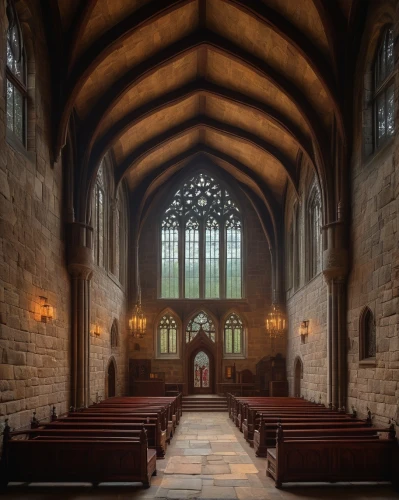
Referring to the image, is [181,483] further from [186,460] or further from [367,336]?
[367,336]

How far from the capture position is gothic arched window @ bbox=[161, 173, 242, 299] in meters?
29.7

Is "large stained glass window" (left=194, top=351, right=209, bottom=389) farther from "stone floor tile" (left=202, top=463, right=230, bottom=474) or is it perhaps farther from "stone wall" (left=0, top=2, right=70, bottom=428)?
"stone floor tile" (left=202, top=463, right=230, bottom=474)

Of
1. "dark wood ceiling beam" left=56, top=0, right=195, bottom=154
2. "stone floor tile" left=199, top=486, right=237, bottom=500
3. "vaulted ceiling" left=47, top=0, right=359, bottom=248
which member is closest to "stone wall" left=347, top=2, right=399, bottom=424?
"vaulted ceiling" left=47, top=0, right=359, bottom=248

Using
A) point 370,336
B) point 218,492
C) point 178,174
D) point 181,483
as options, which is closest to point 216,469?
point 181,483

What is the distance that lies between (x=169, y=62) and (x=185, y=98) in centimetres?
298

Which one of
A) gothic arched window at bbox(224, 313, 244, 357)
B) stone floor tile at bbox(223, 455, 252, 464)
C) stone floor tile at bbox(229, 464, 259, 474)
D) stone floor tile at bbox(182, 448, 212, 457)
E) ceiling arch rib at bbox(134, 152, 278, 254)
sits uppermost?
ceiling arch rib at bbox(134, 152, 278, 254)

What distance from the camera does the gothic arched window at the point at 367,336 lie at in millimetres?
14430

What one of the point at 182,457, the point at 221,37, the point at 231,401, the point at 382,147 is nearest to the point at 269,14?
the point at 221,37

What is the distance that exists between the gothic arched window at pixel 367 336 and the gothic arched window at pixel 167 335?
15.2 m

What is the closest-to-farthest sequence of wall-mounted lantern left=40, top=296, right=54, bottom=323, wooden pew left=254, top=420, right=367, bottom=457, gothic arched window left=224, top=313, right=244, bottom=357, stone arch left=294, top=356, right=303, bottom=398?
1. wooden pew left=254, top=420, right=367, bottom=457
2. wall-mounted lantern left=40, top=296, right=54, bottom=323
3. stone arch left=294, top=356, right=303, bottom=398
4. gothic arched window left=224, top=313, right=244, bottom=357

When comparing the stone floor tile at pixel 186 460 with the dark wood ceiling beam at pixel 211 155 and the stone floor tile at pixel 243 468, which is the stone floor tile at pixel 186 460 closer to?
the stone floor tile at pixel 243 468

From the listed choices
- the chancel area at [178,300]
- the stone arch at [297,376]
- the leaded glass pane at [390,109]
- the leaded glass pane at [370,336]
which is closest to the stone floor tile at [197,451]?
the chancel area at [178,300]

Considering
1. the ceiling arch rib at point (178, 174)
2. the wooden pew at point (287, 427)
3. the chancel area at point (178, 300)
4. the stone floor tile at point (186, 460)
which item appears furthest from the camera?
the ceiling arch rib at point (178, 174)

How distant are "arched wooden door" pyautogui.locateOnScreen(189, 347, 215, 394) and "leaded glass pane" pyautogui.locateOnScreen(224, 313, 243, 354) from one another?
37.7 inches
